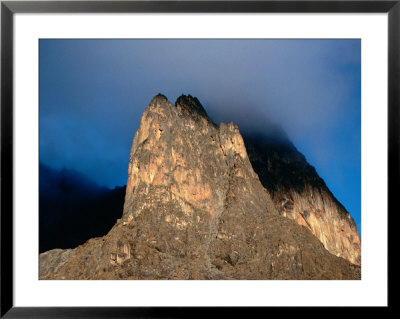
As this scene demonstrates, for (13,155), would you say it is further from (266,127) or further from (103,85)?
(266,127)

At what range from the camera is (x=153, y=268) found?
140 inches

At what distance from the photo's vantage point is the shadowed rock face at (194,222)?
3.50 m

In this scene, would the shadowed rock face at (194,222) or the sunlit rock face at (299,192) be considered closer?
the shadowed rock face at (194,222)

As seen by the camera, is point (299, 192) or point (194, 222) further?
point (299, 192)

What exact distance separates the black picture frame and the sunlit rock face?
66cm

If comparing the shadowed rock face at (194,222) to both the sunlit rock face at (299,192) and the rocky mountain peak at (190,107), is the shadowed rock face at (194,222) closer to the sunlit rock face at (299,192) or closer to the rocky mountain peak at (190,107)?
the rocky mountain peak at (190,107)

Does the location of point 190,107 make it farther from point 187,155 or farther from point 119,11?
point 119,11

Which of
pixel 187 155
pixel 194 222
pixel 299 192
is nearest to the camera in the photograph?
pixel 194 222

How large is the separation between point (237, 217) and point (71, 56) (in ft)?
7.27

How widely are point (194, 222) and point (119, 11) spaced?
2.02 meters

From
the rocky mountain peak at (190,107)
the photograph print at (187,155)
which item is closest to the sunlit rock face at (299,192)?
the photograph print at (187,155)

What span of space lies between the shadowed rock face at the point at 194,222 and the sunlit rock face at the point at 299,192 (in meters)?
0.12

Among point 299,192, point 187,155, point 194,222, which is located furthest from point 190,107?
point 299,192

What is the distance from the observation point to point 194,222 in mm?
3844
